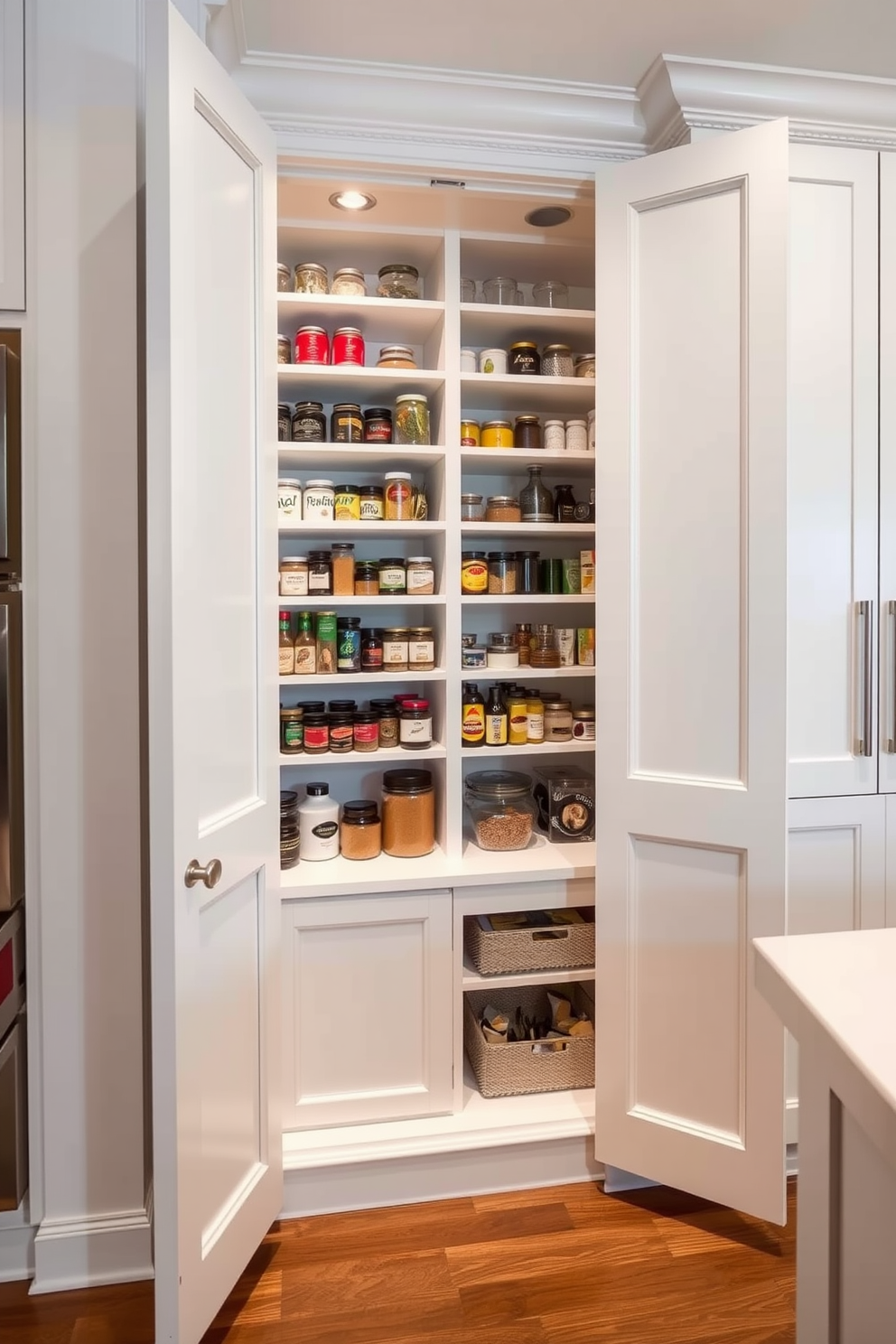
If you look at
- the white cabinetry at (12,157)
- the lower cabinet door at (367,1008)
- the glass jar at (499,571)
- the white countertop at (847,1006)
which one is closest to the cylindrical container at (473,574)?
the glass jar at (499,571)

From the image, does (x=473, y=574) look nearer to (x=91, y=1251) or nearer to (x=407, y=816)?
(x=407, y=816)

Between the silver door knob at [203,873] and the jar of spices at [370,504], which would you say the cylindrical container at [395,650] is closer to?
the jar of spices at [370,504]

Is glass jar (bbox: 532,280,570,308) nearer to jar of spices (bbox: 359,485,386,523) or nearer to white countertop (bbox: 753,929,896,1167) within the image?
jar of spices (bbox: 359,485,386,523)

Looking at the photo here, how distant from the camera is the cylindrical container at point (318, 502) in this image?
1.83 metres

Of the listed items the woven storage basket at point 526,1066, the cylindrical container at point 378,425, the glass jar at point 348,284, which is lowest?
the woven storage basket at point 526,1066

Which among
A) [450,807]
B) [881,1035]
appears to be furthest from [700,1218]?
[881,1035]

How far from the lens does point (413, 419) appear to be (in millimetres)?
1883

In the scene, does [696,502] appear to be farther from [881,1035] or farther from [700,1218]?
[700,1218]

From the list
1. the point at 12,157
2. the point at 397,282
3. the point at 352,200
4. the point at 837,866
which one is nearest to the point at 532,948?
the point at 837,866

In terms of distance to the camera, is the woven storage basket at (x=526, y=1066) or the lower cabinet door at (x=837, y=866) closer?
the lower cabinet door at (x=837, y=866)

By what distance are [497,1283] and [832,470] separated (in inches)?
71.0

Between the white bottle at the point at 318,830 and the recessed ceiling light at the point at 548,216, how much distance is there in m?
1.48

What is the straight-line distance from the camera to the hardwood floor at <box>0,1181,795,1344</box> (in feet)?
4.62

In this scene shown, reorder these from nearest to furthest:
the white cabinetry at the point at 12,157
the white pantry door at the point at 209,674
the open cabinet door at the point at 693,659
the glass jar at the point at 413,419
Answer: the white pantry door at the point at 209,674, the white cabinetry at the point at 12,157, the open cabinet door at the point at 693,659, the glass jar at the point at 413,419
